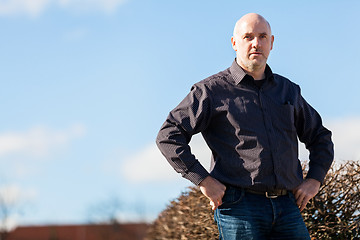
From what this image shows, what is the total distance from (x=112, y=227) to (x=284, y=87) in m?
31.1

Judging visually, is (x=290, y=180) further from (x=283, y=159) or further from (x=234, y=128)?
(x=234, y=128)

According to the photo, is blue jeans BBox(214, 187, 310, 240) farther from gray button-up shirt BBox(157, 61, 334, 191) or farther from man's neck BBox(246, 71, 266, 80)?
man's neck BBox(246, 71, 266, 80)

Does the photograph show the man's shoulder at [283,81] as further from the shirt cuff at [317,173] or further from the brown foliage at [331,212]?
the brown foliage at [331,212]

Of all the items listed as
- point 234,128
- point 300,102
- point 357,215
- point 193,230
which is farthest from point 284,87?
point 193,230

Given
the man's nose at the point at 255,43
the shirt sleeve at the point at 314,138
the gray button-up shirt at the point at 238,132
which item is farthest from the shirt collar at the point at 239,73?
the shirt sleeve at the point at 314,138

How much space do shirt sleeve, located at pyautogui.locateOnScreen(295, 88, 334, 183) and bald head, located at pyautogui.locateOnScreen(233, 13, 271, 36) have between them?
2.06ft

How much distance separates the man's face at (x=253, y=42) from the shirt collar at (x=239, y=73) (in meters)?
0.05

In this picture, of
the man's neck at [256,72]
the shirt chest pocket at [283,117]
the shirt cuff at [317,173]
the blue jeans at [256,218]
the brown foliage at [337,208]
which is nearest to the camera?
the blue jeans at [256,218]

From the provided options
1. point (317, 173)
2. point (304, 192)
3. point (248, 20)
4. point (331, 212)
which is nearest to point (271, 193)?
point (304, 192)

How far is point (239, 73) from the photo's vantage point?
3.74m

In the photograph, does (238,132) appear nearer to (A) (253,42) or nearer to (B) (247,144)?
(B) (247,144)

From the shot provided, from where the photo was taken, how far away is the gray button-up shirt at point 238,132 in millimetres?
3529

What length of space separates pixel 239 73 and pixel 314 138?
764mm

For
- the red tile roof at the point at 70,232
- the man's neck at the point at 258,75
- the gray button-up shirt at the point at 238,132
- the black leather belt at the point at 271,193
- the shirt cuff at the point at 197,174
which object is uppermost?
the red tile roof at the point at 70,232
